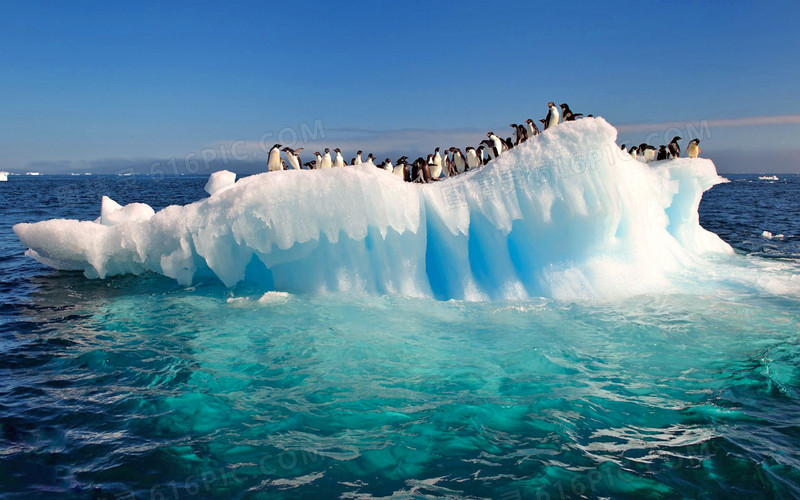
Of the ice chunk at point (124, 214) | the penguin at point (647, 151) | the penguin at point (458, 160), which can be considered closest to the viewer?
the ice chunk at point (124, 214)

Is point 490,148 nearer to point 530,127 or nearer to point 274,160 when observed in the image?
point 530,127

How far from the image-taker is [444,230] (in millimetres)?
8812

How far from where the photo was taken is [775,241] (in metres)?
18.2

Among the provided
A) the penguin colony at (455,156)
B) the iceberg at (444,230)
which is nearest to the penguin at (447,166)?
the penguin colony at (455,156)

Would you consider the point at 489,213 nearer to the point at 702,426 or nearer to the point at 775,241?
the point at 702,426

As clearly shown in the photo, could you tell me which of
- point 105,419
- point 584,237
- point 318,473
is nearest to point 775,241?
point 584,237

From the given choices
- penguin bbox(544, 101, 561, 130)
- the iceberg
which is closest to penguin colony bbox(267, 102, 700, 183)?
penguin bbox(544, 101, 561, 130)

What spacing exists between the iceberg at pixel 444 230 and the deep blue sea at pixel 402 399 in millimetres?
635

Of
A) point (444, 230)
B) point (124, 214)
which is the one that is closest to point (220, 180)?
point (124, 214)

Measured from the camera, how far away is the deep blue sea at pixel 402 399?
4.18 meters

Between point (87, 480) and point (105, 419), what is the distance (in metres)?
1.09

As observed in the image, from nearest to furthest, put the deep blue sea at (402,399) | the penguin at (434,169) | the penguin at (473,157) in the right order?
the deep blue sea at (402,399)
the penguin at (473,157)
the penguin at (434,169)

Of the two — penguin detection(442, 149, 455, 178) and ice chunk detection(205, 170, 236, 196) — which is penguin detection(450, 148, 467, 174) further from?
ice chunk detection(205, 170, 236, 196)

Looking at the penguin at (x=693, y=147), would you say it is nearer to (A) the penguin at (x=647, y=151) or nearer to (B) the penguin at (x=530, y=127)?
(A) the penguin at (x=647, y=151)
